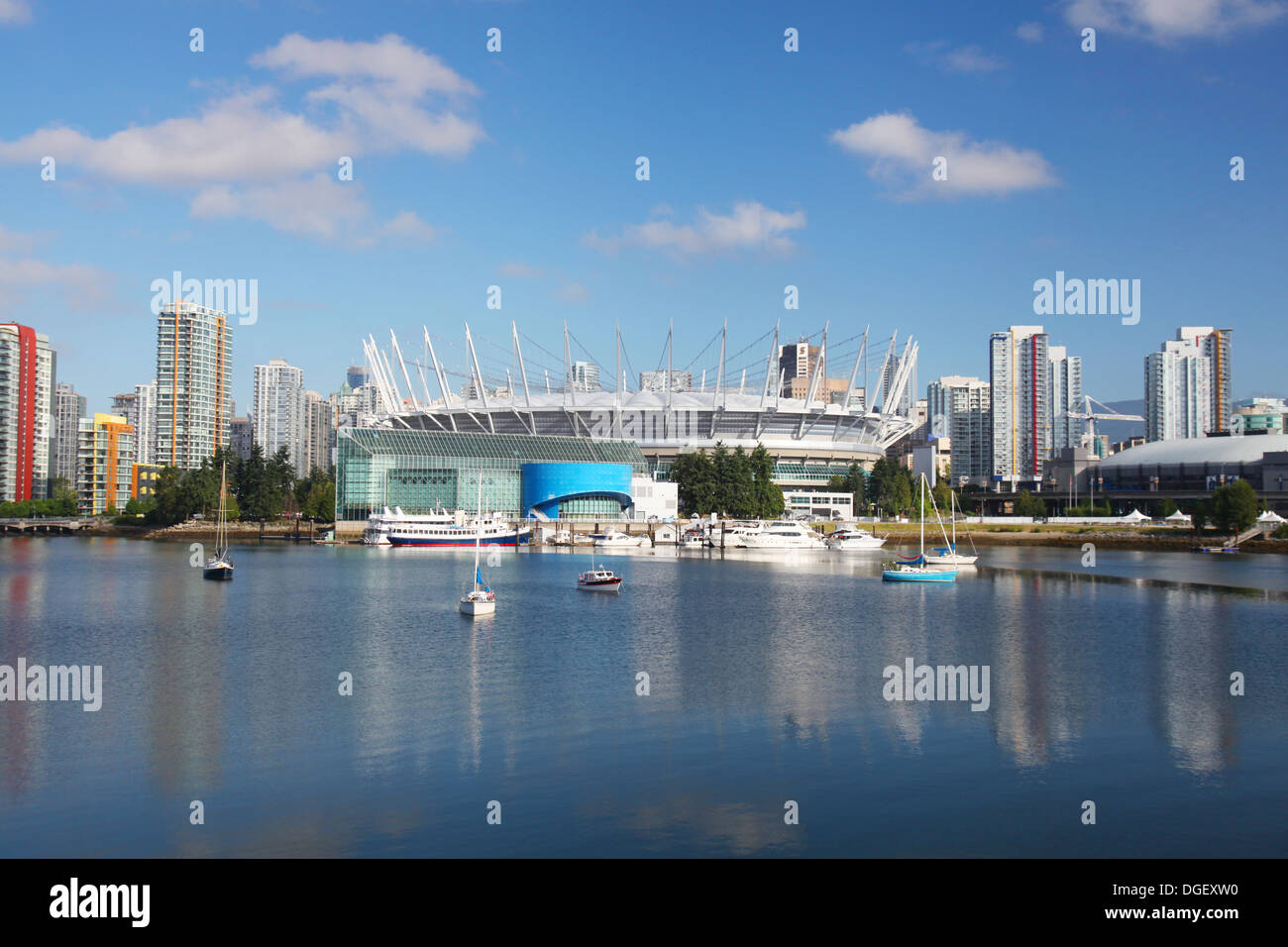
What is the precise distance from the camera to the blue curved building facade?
112250 millimetres

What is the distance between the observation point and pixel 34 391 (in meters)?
159

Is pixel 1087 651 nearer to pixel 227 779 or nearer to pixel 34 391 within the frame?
pixel 227 779

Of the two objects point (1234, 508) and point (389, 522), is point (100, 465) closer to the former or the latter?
point (389, 522)

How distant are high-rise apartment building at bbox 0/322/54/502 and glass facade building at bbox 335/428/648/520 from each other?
77.7 m

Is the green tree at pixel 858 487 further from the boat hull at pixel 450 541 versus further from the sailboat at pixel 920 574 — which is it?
the sailboat at pixel 920 574

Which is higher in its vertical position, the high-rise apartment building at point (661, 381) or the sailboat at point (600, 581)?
the high-rise apartment building at point (661, 381)

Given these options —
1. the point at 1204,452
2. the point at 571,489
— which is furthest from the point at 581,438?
the point at 1204,452

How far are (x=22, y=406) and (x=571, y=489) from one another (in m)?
96.5

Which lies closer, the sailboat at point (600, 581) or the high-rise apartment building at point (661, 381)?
the sailboat at point (600, 581)

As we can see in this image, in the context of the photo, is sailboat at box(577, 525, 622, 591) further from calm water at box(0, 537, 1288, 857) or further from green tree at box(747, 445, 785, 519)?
green tree at box(747, 445, 785, 519)

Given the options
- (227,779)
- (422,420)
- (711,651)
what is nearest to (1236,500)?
(711,651)

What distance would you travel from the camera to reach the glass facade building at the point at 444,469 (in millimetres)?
106250

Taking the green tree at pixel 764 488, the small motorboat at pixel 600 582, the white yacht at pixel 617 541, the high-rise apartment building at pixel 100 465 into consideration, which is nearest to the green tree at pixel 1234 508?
the green tree at pixel 764 488

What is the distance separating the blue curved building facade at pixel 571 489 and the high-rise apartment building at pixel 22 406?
9062 cm
